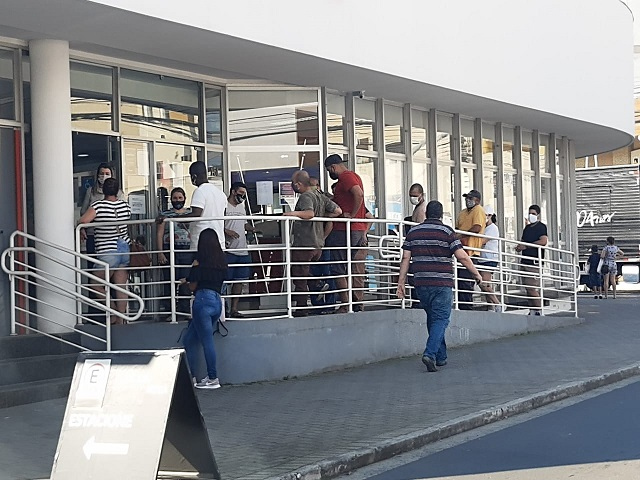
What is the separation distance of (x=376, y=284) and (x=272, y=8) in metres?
5.41

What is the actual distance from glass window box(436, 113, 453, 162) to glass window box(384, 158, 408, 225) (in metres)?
1.28

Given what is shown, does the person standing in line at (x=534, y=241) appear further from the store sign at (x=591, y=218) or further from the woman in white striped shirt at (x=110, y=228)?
the store sign at (x=591, y=218)

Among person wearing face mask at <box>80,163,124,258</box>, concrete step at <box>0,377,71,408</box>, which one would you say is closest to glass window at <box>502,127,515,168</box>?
person wearing face mask at <box>80,163,124,258</box>

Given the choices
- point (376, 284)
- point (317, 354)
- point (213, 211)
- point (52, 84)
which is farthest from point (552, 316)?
point (52, 84)

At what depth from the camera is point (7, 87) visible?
13195 mm

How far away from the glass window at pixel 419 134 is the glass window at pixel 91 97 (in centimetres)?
689

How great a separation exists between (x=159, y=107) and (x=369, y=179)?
472 centimetres

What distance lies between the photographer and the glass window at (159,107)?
1505cm

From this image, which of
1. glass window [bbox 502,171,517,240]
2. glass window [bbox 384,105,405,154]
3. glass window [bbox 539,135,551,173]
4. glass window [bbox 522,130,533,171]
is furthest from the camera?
glass window [bbox 539,135,551,173]

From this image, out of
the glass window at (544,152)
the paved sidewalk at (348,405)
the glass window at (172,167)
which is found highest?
the glass window at (544,152)

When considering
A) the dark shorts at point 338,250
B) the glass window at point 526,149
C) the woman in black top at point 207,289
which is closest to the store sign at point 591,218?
the glass window at point 526,149

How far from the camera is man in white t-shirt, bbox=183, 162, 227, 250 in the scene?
1290 centimetres

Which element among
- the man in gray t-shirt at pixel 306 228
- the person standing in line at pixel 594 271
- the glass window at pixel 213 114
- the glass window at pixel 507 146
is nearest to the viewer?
the man in gray t-shirt at pixel 306 228

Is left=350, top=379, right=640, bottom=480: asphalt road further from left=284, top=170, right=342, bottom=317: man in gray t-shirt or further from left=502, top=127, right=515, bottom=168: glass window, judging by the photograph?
left=502, top=127, right=515, bottom=168: glass window
